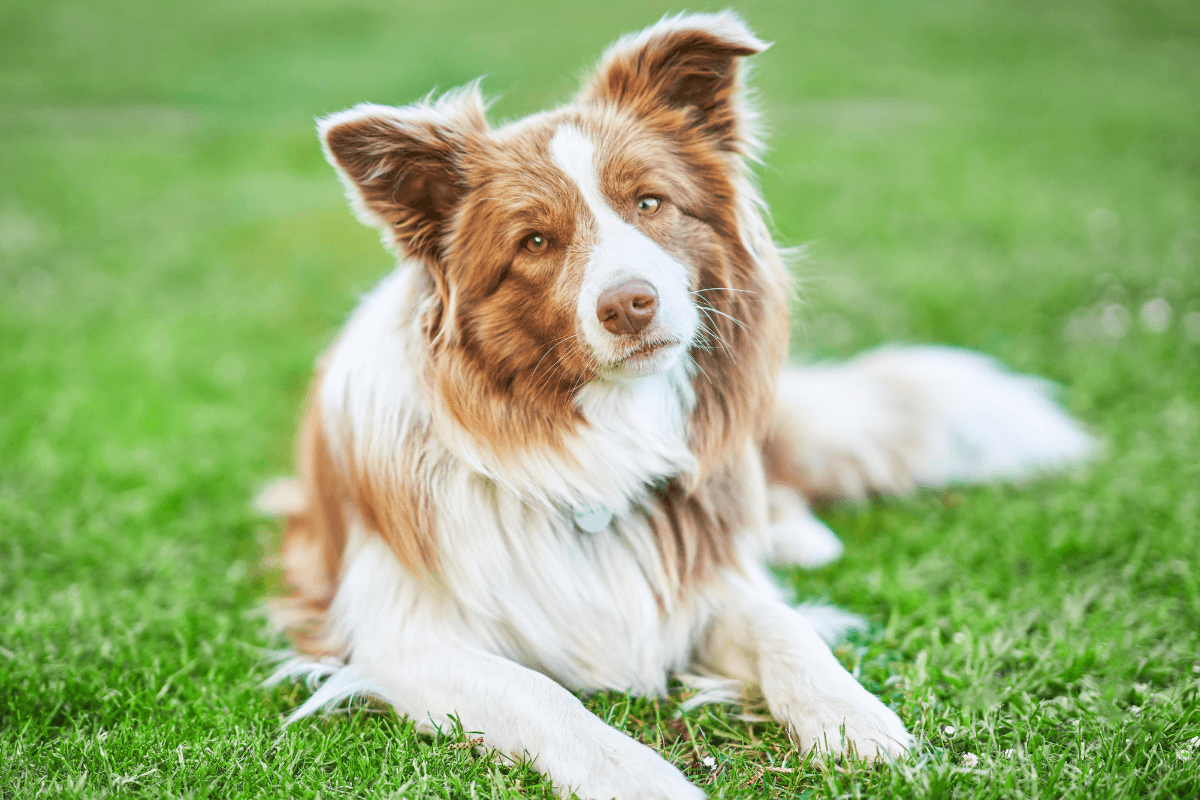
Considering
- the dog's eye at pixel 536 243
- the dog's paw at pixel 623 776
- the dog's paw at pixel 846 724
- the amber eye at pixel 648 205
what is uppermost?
the amber eye at pixel 648 205

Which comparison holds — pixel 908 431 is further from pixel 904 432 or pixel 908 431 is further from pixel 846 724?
pixel 846 724

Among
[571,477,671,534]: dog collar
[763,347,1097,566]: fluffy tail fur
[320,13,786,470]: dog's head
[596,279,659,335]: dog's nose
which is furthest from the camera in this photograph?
[763,347,1097,566]: fluffy tail fur

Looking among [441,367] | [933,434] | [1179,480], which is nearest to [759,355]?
[441,367]

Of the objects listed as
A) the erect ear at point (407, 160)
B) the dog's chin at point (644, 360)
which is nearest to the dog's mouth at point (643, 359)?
the dog's chin at point (644, 360)

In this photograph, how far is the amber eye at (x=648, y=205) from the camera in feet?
8.79

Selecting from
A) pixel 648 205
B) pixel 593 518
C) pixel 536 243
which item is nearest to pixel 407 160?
pixel 536 243

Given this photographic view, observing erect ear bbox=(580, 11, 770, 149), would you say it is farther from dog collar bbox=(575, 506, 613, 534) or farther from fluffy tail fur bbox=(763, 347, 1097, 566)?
fluffy tail fur bbox=(763, 347, 1097, 566)

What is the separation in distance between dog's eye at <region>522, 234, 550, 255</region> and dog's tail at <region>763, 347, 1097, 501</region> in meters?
1.70

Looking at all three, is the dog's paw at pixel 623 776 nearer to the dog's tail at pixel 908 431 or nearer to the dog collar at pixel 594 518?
the dog collar at pixel 594 518

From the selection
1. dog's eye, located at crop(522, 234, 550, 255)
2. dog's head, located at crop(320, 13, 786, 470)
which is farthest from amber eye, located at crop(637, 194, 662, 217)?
dog's eye, located at crop(522, 234, 550, 255)

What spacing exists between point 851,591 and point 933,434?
3.81 ft

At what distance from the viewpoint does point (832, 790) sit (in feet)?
7.28

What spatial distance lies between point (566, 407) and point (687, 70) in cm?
119

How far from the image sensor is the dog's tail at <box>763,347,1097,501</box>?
13.4 ft
